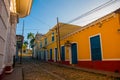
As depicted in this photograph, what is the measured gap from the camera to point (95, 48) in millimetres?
11789

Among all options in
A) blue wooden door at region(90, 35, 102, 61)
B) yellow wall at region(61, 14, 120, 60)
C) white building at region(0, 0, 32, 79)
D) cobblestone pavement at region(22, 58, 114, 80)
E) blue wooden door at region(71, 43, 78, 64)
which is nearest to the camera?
white building at region(0, 0, 32, 79)

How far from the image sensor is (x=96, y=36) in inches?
461

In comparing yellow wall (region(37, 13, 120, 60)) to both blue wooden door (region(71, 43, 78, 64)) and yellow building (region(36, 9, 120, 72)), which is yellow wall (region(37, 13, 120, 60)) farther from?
blue wooden door (region(71, 43, 78, 64))

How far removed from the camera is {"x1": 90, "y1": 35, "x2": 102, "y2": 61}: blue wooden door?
1135 centimetres

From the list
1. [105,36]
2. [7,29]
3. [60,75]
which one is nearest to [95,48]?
[105,36]

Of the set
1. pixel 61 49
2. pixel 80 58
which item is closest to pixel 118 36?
pixel 80 58

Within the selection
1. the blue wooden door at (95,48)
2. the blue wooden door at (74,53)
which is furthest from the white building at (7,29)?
the blue wooden door at (74,53)

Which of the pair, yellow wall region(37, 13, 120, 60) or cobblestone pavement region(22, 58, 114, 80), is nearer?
cobblestone pavement region(22, 58, 114, 80)

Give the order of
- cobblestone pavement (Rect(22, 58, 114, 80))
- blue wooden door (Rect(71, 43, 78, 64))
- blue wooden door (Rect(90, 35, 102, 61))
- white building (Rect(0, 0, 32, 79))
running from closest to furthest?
1. white building (Rect(0, 0, 32, 79))
2. cobblestone pavement (Rect(22, 58, 114, 80))
3. blue wooden door (Rect(90, 35, 102, 61))
4. blue wooden door (Rect(71, 43, 78, 64))

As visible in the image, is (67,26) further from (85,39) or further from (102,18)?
(102,18)

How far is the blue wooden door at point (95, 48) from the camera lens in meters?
11.4

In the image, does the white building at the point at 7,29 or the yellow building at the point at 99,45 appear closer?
the white building at the point at 7,29

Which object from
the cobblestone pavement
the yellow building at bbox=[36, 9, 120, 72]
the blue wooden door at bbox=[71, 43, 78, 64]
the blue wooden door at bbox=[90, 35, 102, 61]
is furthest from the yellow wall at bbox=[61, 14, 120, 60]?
the cobblestone pavement

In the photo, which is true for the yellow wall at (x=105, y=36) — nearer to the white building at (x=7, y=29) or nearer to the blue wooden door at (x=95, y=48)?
the blue wooden door at (x=95, y=48)
